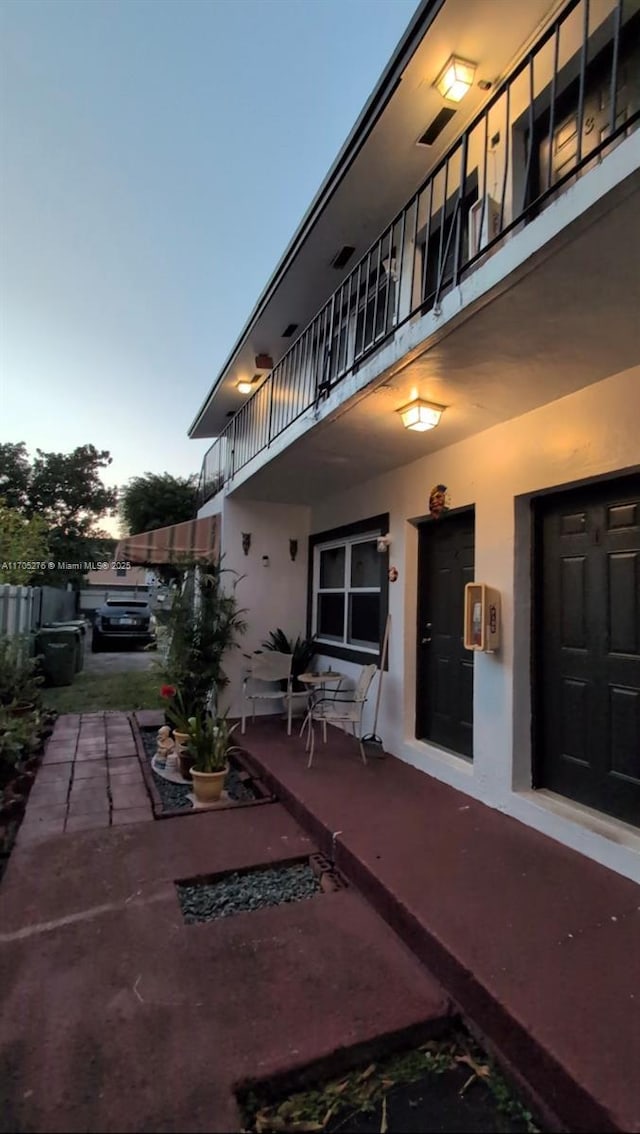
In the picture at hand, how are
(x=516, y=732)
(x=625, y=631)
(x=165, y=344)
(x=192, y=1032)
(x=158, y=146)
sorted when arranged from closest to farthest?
(x=192, y=1032), (x=625, y=631), (x=516, y=732), (x=158, y=146), (x=165, y=344)

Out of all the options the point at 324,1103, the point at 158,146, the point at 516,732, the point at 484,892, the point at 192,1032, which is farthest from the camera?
the point at 158,146

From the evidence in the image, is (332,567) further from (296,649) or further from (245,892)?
(245,892)

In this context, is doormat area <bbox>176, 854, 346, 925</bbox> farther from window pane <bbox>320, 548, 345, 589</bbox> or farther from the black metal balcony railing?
window pane <bbox>320, 548, 345, 589</bbox>

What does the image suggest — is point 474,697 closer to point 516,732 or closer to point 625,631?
point 516,732

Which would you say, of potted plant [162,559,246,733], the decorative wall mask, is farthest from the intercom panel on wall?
potted plant [162,559,246,733]

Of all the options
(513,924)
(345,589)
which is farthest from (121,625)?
(513,924)

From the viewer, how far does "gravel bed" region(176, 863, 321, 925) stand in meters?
2.85

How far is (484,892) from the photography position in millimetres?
2734

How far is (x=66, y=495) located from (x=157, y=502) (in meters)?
5.93

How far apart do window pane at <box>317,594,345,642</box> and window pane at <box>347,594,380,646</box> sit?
0.23m

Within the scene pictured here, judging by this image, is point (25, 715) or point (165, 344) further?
point (165, 344)

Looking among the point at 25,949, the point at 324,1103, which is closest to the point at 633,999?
the point at 324,1103

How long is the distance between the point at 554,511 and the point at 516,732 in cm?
167

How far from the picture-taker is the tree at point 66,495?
63.4 ft
